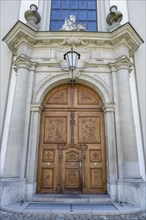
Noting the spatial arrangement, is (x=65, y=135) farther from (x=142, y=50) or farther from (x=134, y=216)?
(x=142, y=50)

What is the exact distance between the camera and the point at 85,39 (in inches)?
249

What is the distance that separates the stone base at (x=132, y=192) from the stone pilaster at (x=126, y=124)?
0.19m

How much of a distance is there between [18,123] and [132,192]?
3521 mm

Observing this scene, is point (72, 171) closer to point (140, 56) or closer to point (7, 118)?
point (7, 118)

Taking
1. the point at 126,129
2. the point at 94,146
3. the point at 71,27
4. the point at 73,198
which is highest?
the point at 71,27

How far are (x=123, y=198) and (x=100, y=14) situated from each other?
6842 mm

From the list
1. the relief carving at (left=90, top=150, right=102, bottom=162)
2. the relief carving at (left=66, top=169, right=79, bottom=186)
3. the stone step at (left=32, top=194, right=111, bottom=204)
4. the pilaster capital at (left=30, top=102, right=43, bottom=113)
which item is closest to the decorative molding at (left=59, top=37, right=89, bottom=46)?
the pilaster capital at (left=30, top=102, right=43, bottom=113)

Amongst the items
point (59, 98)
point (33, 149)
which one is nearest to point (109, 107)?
point (59, 98)

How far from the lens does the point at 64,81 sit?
6.24 meters

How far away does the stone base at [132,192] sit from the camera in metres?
4.47

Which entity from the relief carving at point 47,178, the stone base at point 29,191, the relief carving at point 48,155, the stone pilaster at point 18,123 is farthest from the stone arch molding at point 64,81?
the stone base at point 29,191

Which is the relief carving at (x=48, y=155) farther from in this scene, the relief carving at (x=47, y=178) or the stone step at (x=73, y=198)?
the stone step at (x=73, y=198)

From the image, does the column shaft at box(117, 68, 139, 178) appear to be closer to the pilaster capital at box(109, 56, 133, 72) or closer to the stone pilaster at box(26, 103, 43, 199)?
the pilaster capital at box(109, 56, 133, 72)

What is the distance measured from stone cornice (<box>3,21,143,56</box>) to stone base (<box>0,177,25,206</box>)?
435cm
